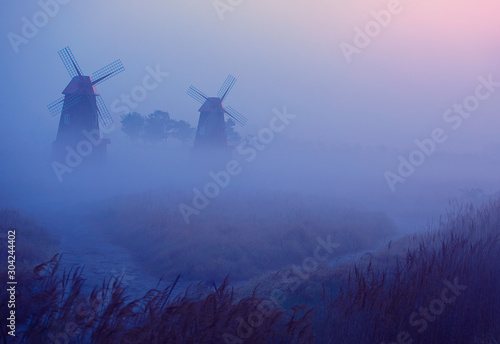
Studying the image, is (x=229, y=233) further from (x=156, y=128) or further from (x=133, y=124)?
(x=133, y=124)

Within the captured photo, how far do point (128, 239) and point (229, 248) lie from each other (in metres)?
4.26

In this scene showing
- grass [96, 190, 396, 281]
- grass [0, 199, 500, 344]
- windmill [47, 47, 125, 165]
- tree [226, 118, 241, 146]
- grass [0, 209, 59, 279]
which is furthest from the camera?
tree [226, 118, 241, 146]

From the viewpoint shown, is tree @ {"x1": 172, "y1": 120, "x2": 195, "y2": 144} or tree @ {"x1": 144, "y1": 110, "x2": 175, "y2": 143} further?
tree @ {"x1": 172, "y1": 120, "x2": 195, "y2": 144}

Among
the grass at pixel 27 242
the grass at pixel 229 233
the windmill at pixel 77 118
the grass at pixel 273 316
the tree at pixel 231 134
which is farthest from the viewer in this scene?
the tree at pixel 231 134

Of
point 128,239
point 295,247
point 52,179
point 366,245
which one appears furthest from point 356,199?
point 52,179

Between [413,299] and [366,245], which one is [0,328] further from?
[366,245]

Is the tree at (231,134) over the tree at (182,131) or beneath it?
beneath

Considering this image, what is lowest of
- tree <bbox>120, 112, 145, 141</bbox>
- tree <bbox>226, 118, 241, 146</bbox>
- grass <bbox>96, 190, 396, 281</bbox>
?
grass <bbox>96, 190, 396, 281</bbox>

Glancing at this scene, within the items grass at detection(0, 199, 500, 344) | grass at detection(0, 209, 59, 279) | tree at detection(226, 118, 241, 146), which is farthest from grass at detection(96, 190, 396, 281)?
tree at detection(226, 118, 241, 146)

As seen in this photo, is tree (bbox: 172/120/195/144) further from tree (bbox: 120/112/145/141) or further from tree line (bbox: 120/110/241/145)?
tree (bbox: 120/112/145/141)

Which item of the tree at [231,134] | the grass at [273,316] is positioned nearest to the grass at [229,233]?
the grass at [273,316]

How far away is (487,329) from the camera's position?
3.97m

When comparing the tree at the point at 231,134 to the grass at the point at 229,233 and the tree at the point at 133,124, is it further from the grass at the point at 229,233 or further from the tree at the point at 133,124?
the grass at the point at 229,233

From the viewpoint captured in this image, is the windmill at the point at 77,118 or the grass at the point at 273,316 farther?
the windmill at the point at 77,118
